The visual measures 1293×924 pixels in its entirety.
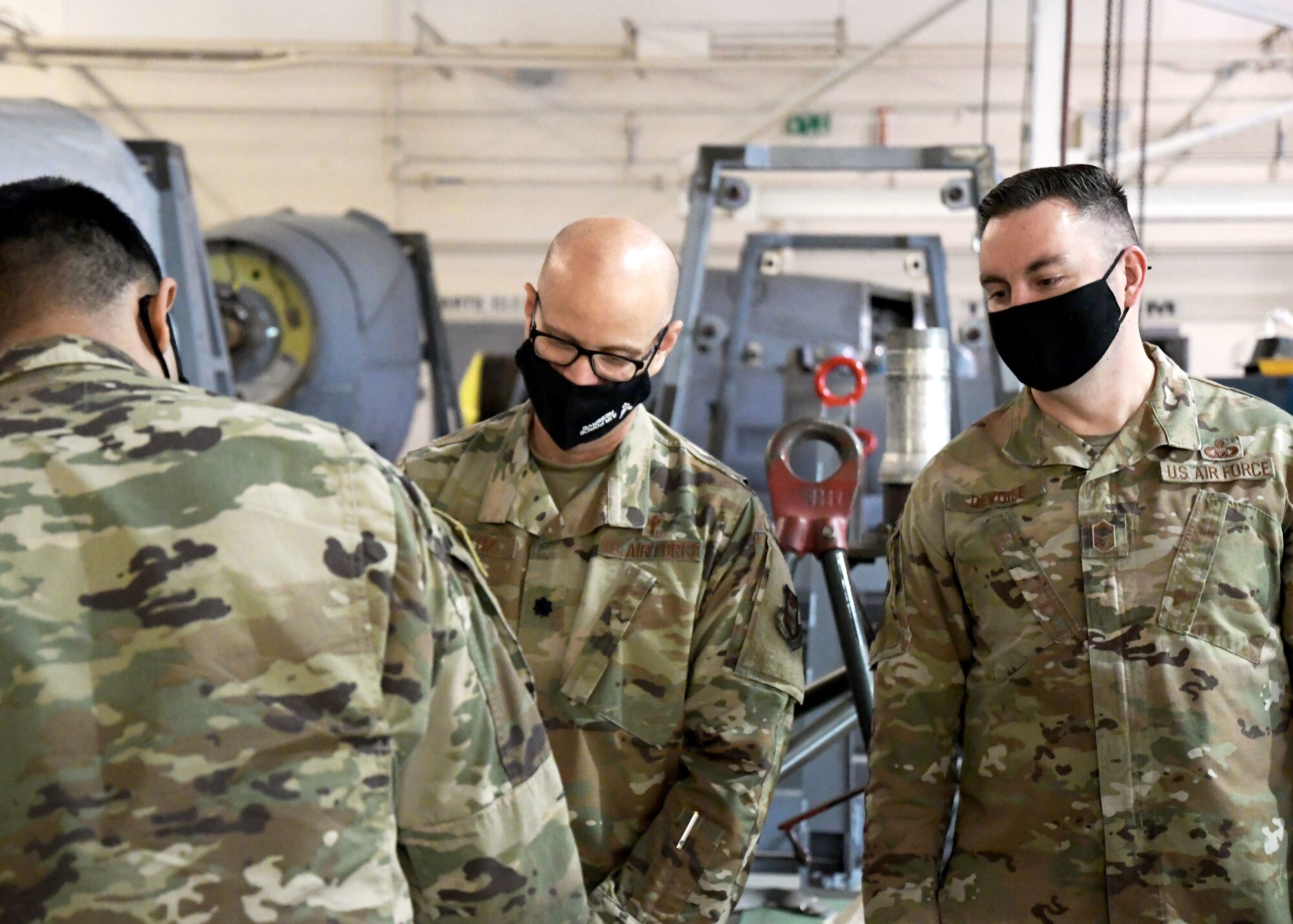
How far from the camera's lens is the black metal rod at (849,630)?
198 centimetres

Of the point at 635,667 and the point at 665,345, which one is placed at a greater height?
the point at 665,345

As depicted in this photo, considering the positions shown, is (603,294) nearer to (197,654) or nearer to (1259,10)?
(197,654)

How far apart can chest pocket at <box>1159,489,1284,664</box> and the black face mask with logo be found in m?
0.68

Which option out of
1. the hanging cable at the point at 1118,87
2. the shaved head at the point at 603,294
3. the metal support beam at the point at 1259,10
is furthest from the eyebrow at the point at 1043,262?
the metal support beam at the point at 1259,10

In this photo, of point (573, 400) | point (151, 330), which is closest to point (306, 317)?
point (573, 400)

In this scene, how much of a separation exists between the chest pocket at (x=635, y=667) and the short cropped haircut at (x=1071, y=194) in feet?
2.11

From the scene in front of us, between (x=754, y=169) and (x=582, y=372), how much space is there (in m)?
2.25

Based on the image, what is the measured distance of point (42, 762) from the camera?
99 centimetres

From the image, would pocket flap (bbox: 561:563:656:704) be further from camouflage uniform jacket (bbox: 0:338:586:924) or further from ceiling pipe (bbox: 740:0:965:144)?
ceiling pipe (bbox: 740:0:965:144)

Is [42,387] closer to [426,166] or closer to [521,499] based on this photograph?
[521,499]

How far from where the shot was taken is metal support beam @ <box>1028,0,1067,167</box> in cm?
473

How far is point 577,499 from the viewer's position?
170cm

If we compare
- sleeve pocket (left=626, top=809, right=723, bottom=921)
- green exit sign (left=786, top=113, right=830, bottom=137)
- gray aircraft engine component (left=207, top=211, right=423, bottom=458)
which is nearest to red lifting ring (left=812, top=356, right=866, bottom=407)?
sleeve pocket (left=626, top=809, right=723, bottom=921)

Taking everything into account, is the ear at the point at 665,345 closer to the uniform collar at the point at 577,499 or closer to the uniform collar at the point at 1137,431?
the uniform collar at the point at 577,499
